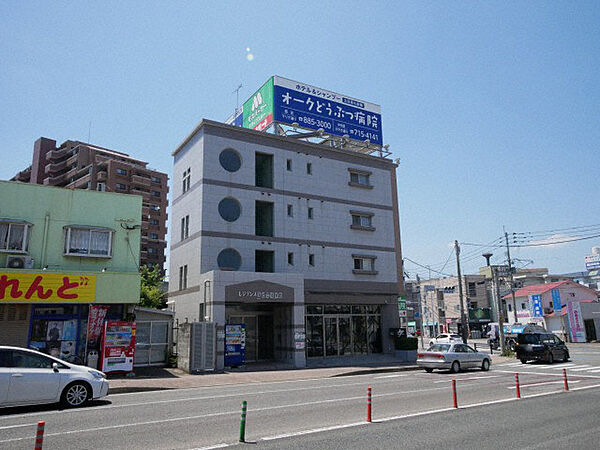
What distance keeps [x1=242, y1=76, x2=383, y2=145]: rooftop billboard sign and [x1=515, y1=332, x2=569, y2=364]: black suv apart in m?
17.5

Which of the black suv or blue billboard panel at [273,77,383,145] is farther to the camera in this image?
blue billboard panel at [273,77,383,145]

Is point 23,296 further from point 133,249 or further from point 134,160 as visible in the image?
point 134,160

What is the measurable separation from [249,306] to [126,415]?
16747 millimetres

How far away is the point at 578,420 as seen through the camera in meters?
10.2

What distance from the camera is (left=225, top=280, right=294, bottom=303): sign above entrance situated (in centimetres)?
2470

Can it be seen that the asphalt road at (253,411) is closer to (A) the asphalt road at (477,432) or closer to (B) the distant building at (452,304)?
(A) the asphalt road at (477,432)

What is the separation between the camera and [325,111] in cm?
3372

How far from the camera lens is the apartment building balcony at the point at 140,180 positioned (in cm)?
7456

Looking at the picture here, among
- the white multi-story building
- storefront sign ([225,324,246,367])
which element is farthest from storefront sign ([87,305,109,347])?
storefront sign ([225,324,246,367])

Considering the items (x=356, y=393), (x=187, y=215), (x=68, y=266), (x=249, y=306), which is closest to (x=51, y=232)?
(x=68, y=266)

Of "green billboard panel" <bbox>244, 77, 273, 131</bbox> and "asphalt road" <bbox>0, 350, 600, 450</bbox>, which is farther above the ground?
"green billboard panel" <bbox>244, 77, 273, 131</bbox>

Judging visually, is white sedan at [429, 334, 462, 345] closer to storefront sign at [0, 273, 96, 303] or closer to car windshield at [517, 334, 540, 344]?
car windshield at [517, 334, 540, 344]

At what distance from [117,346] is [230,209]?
1091 centimetres

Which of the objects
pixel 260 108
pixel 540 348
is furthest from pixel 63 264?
pixel 540 348
